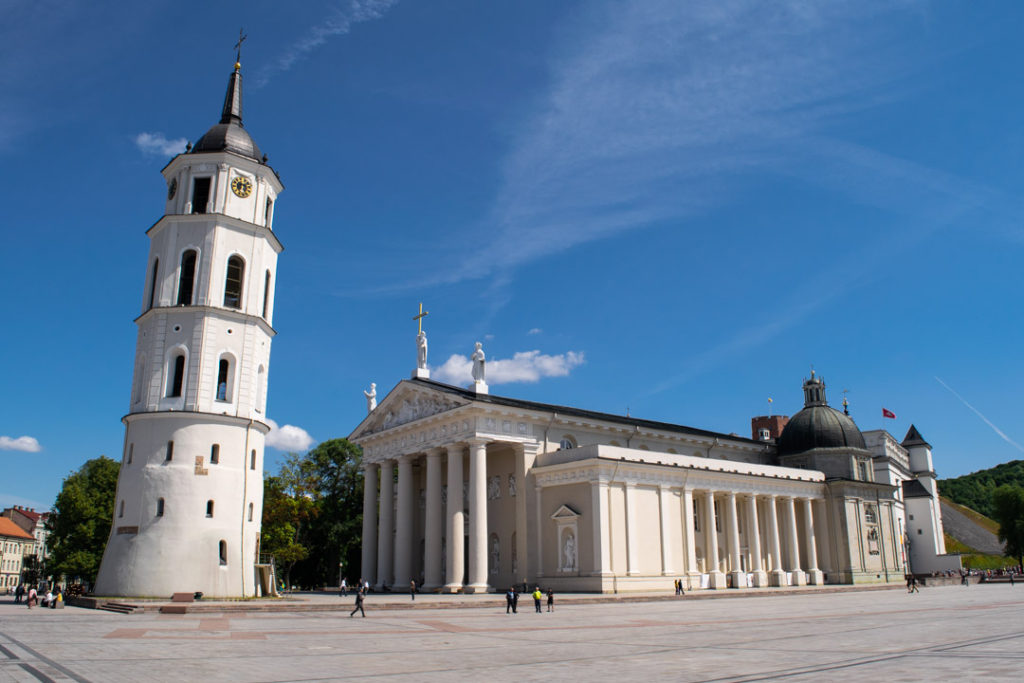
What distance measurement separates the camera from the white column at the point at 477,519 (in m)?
41.5

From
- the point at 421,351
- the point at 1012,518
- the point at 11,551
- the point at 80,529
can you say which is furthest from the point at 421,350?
the point at 11,551

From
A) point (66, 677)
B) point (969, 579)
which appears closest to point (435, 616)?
point (66, 677)

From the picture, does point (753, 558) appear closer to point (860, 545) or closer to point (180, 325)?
point (860, 545)

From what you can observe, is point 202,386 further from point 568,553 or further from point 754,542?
point 754,542

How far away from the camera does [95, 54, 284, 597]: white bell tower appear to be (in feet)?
108

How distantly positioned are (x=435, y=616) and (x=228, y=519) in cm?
1185

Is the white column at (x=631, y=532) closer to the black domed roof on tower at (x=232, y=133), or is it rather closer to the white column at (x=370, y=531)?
the white column at (x=370, y=531)

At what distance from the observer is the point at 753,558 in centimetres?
5025

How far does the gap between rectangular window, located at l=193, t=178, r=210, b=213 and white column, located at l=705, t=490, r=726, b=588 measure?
32690 mm

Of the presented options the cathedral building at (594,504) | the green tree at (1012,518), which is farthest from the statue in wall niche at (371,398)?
the green tree at (1012,518)

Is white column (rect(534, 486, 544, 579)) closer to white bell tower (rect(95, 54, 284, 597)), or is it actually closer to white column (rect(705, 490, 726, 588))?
white column (rect(705, 490, 726, 588))

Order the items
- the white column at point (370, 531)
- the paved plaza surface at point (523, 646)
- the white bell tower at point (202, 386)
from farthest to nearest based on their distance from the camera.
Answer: the white column at point (370, 531) < the white bell tower at point (202, 386) < the paved plaza surface at point (523, 646)

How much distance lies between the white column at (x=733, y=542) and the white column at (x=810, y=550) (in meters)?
8.23

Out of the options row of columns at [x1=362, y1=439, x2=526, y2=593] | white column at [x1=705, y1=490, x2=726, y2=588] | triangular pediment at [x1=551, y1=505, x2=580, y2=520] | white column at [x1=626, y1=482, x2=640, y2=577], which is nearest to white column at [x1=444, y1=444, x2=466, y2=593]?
row of columns at [x1=362, y1=439, x2=526, y2=593]
